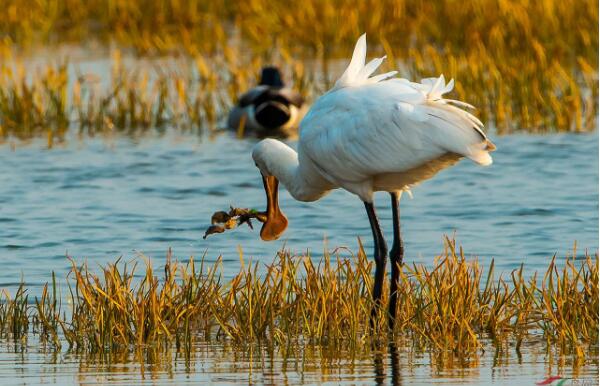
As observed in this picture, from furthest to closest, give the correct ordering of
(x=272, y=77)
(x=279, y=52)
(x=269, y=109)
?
(x=279, y=52), (x=272, y=77), (x=269, y=109)

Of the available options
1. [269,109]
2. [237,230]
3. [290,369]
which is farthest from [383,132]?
[269,109]

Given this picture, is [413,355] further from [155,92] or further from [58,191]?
[155,92]

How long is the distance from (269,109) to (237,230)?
5.67m

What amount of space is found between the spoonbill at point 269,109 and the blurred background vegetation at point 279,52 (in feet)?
1.40

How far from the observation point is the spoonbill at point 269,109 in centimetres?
1591

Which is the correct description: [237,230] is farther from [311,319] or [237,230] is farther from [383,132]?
[311,319]

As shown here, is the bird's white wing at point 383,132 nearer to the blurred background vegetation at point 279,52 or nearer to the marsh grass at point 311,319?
the marsh grass at point 311,319

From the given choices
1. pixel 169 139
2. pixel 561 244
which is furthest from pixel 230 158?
pixel 561 244

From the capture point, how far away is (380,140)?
283 inches

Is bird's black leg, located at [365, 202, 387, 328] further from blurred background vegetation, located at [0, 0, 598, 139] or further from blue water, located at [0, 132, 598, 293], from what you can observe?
blurred background vegetation, located at [0, 0, 598, 139]

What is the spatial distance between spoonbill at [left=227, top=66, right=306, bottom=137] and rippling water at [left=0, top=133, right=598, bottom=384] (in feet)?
1.05

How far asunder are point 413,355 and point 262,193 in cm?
637

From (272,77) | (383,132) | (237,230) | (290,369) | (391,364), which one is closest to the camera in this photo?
(290,369)

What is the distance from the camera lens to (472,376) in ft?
19.7
